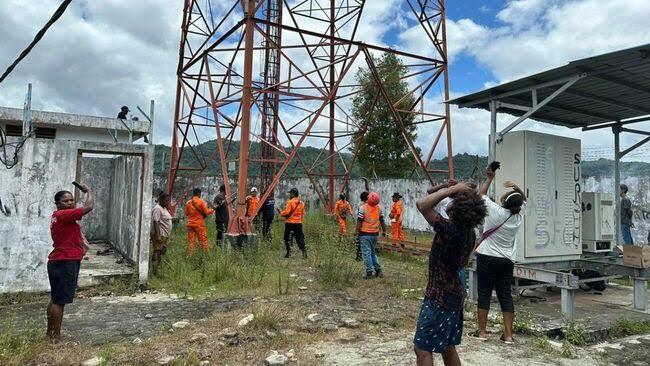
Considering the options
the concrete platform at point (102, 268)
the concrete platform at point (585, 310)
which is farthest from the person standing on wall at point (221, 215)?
the concrete platform at point (585, 310)

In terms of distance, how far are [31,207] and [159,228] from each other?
6.26 feet

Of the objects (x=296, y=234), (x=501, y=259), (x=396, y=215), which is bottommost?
(x=296, y=234)

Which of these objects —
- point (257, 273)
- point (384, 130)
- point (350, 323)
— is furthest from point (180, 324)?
point (384, 130)

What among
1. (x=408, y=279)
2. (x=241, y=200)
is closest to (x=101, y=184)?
(x=241, y=200)

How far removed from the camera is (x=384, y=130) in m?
18.9

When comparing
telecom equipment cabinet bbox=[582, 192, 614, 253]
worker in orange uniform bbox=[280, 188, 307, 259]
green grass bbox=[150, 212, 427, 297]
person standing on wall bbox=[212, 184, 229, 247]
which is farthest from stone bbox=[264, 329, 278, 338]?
person standing on wall bbox=[212, 184, 229, 247]

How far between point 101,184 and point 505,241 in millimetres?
10742

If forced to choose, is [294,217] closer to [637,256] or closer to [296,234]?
[296,234]

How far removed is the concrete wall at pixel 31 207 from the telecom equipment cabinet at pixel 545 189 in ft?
21.5

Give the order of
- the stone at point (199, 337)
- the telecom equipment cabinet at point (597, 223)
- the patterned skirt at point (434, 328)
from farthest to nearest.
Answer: the telecom equipment cabinet at point (597, 223) < the stone at point (199, 337) < the patterned skirt at point (434, 328)

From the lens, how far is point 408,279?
27.3 feet

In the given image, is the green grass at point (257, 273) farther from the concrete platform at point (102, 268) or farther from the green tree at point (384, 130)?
the green tree at point (384, 130)

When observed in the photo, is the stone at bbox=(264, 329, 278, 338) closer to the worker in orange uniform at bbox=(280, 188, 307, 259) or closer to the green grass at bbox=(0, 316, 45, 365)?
the green grass at bbox=(0, 316, 45, 365)

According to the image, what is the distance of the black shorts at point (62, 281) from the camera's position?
4785 millimetres
